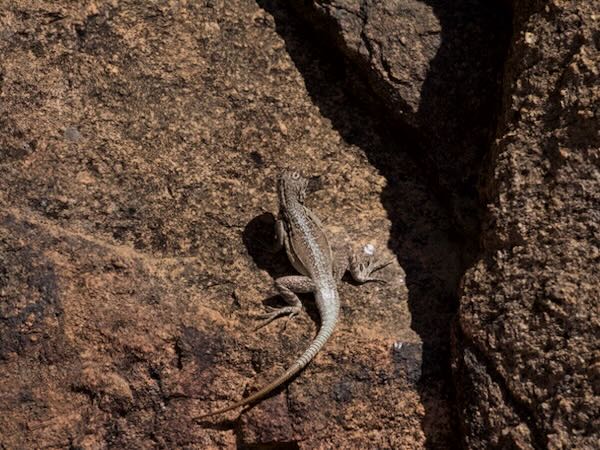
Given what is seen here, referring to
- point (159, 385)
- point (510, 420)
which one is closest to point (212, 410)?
point (159, 385)

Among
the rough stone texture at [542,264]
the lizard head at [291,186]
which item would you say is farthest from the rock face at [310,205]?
the lizard head at [291,186]

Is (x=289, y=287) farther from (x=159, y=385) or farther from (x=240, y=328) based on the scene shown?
(x=159, y=385)

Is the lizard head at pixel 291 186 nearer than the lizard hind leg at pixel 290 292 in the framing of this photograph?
No

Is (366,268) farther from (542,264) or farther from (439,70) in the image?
(439,70)

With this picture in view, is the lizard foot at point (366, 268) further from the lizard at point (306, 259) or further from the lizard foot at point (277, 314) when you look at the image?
the lizard foot at point (277, 314)

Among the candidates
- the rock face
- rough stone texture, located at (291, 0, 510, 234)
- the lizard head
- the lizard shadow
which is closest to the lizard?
the lizard head

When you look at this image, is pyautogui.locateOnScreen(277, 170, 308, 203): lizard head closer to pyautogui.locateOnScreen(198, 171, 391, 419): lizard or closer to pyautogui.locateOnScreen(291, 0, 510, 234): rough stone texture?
pyautogui.locateOnScreen(198, 171, 391, 419): lizard

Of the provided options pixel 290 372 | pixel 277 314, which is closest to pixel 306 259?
pixel 277 314
